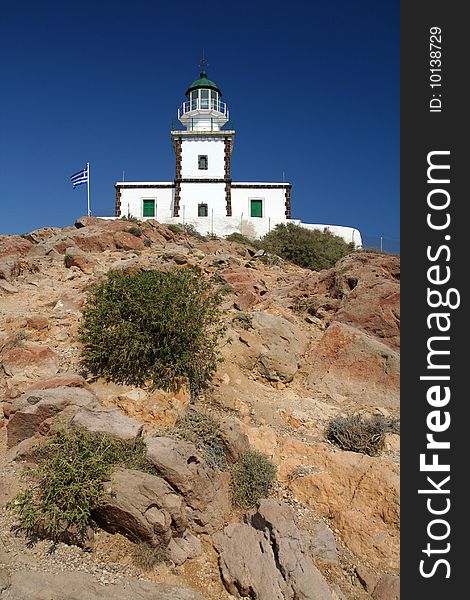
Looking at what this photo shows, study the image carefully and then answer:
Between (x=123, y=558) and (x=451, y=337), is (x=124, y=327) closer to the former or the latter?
(x=123, y=558)

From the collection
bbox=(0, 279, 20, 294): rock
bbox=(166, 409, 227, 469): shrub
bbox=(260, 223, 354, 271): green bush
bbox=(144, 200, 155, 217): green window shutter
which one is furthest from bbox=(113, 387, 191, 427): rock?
bbox=(144, 200, 155, 217): green window shutter

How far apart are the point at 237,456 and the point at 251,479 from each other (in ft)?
1.01

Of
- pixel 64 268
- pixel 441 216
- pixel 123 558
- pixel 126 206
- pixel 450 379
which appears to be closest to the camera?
pixel 123 558

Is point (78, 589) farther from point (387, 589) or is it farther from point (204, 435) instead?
point (387, 589)

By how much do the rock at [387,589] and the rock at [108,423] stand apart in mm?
2780

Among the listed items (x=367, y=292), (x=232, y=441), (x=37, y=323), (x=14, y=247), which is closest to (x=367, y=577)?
(x=232, y=441)

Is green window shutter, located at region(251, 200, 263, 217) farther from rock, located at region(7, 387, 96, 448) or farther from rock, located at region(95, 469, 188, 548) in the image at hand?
rock, located at region(95, 469, 188, 548)

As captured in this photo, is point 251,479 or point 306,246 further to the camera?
point 306,246

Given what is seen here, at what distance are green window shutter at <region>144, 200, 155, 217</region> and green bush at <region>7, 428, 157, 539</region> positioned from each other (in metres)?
27.0

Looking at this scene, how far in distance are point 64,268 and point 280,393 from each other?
951cm

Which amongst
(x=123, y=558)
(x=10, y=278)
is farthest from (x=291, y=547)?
(x=10, y=278)

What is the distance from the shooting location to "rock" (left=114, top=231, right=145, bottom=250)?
17328 millimetres

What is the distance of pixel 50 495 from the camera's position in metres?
3.80

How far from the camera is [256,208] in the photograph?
30062 millimetres
